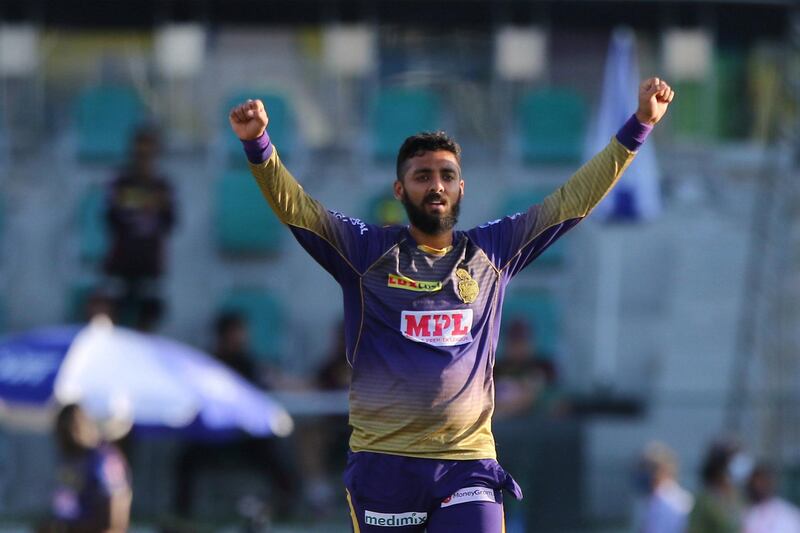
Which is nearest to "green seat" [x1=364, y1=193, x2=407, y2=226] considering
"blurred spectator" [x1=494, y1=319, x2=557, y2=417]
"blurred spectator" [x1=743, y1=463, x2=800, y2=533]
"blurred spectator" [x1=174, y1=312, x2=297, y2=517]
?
"blurred spectator" [x1=494, y1=319, x2=557, y2=417]

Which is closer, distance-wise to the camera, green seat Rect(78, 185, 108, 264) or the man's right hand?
the man's right hand

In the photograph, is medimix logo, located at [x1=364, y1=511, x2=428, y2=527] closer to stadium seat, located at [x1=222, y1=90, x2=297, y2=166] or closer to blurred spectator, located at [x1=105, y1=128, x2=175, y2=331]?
blurred spectator, located at [x1=105, y1=128, x2=175, y2=331]

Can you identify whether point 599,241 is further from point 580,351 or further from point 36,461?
point 36,461

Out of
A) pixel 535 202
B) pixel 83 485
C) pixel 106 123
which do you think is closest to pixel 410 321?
pixel 83 485

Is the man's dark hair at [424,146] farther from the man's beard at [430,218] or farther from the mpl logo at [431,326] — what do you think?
the mpl logo at [431,326]

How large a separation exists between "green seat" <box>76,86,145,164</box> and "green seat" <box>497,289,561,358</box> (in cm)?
399

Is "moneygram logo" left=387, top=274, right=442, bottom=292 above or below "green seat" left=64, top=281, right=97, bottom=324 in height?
above

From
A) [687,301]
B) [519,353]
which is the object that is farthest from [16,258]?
[687,301]

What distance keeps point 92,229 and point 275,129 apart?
201 centimetres

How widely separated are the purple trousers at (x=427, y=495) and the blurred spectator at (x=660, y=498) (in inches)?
264

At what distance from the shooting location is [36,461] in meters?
13.8

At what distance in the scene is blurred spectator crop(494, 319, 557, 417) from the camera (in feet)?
44.9

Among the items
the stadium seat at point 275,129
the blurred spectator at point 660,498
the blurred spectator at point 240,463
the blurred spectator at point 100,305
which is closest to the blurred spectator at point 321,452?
the blurred spectator at point 240,463

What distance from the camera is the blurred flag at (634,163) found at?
15125 mm
